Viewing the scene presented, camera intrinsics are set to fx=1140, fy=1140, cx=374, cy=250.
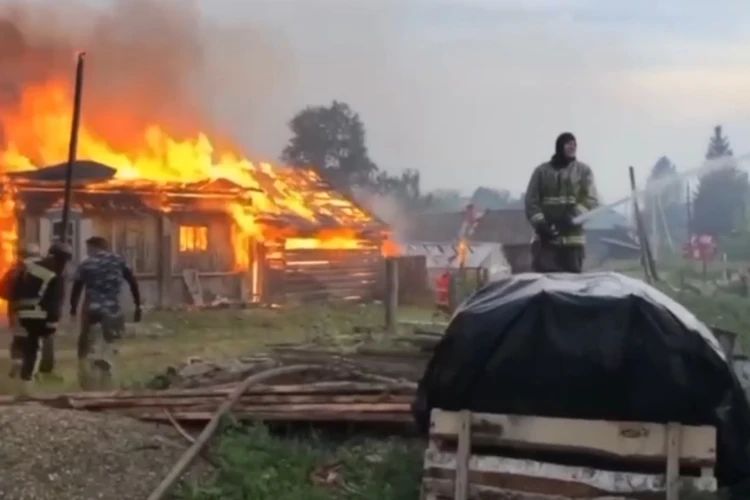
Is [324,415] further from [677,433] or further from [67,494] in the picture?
[677,433]

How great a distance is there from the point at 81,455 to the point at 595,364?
3515mm

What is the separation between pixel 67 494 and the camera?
7.19 metres

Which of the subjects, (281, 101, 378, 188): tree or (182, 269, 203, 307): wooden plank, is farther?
(281, 101, 378, 188): tree

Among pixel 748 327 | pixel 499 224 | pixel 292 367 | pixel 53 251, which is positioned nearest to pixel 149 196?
pixel 53 251

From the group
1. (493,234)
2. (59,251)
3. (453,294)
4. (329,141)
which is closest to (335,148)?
(329,141)

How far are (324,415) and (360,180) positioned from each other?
47704mm

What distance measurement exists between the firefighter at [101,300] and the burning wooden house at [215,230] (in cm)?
902

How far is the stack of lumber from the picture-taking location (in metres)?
8.08

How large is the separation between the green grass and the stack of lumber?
6.6 inches

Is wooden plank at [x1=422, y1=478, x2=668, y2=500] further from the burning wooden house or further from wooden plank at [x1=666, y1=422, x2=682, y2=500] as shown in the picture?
the burning wooden house

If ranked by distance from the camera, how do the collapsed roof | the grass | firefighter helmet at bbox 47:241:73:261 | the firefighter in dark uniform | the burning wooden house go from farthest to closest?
the firefighter in dark uniform → the burning wooden house → the collapsed roof → the grass → firefighter helmet at bbox 47:241:73:261

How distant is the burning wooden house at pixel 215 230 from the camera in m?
23.3

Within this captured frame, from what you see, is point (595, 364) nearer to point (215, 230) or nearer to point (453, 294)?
point (453, 294)

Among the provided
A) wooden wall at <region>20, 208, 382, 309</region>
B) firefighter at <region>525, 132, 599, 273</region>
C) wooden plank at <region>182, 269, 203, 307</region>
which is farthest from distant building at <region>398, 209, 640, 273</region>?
firefighter at <region>525, 132, 599, 273</region>
